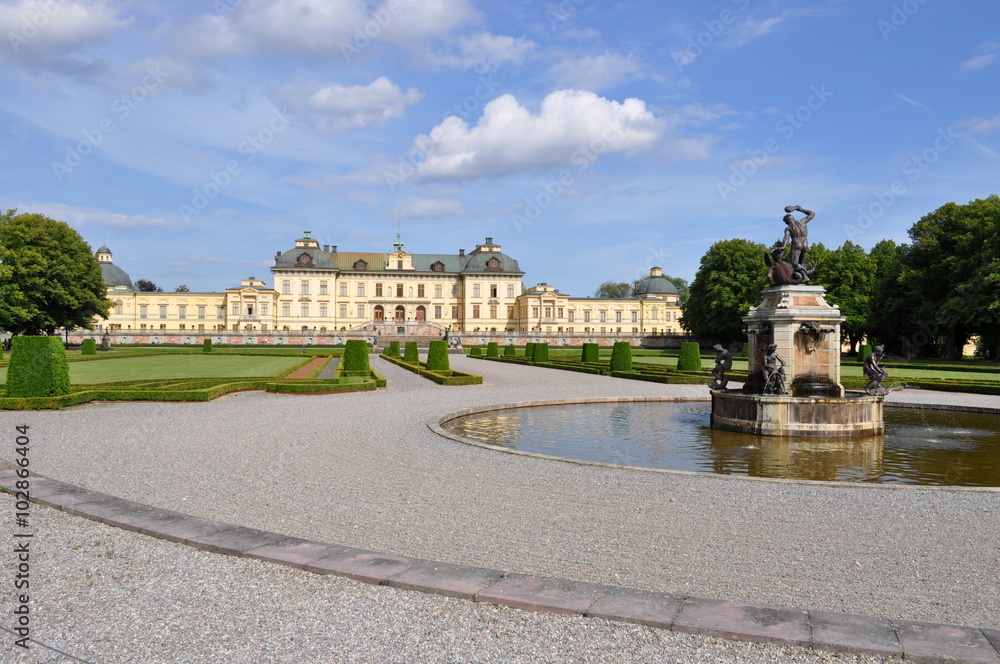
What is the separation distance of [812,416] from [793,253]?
125 inches

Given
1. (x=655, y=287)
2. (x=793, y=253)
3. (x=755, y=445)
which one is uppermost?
(x=655, y=287)

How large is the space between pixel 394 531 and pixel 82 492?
3.37 meters

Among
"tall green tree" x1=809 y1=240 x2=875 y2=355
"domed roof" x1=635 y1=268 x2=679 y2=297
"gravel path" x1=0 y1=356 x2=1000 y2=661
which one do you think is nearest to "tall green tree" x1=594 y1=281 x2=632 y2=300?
"domed roof" x1=635 y1=268 x2=679 y2=297

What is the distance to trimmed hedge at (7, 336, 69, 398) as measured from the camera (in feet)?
48.8

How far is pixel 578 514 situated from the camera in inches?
252

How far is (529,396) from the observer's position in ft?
62.5

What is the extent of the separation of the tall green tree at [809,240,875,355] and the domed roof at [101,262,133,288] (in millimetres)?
84181

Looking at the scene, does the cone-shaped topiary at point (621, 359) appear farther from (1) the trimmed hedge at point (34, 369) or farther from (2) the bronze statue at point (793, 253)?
A: (1) the trimmed hedge at point (34, 369)

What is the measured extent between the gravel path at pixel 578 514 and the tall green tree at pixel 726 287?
158 feet

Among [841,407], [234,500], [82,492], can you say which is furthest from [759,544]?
[841,407]

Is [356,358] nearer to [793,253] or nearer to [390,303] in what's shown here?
[793,253]

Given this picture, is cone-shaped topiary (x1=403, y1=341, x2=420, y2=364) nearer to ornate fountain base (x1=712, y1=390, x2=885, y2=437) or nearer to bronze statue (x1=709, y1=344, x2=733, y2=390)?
bronze statue (x1=709, y1=344, x2=733, y2=390)

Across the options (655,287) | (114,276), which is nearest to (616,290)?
(655,287)

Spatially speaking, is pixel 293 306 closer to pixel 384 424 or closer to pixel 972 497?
pixel 384 424
